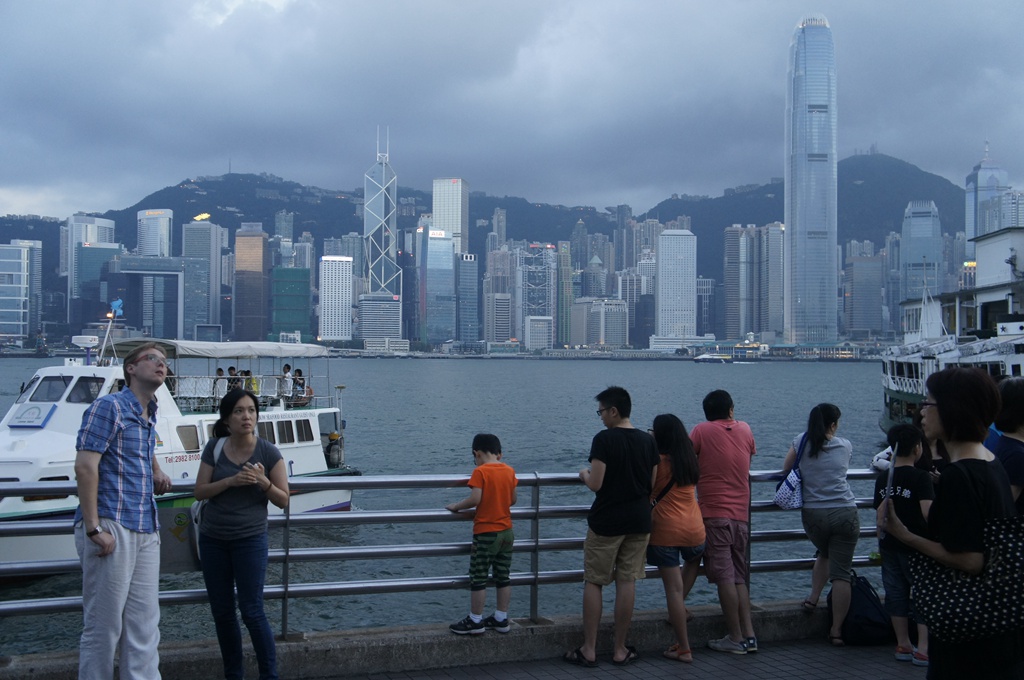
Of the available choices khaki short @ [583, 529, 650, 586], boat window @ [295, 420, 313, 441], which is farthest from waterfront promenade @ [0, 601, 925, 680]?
boat window @ [295, 420, 313, 441]

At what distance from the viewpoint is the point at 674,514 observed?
6.02 m

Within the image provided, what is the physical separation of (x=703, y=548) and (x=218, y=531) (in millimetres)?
3229

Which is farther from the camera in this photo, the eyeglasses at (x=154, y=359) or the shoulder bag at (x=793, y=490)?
the shoulder bag at (x=793, y=490)

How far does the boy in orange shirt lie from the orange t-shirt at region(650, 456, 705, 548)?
0.97 m

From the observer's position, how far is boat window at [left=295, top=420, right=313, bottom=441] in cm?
2047

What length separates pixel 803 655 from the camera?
6.19m

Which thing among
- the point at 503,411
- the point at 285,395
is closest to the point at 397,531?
the point at 285,395

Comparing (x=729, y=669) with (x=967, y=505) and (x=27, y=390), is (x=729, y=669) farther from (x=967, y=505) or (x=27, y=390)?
(x=27, y=390)

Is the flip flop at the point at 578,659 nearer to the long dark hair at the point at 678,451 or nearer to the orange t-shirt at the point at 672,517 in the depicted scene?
the orange t-shirt at the point at 672,517

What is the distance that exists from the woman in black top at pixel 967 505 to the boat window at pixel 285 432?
692 inches

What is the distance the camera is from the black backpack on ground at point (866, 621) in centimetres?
634

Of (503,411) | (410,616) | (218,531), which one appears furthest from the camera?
(503,411)

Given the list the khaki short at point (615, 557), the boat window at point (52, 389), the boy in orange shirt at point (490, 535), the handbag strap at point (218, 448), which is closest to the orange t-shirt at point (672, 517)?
the khaki short at point (615, 557)

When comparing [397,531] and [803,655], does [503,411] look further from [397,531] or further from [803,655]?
[803,655]
